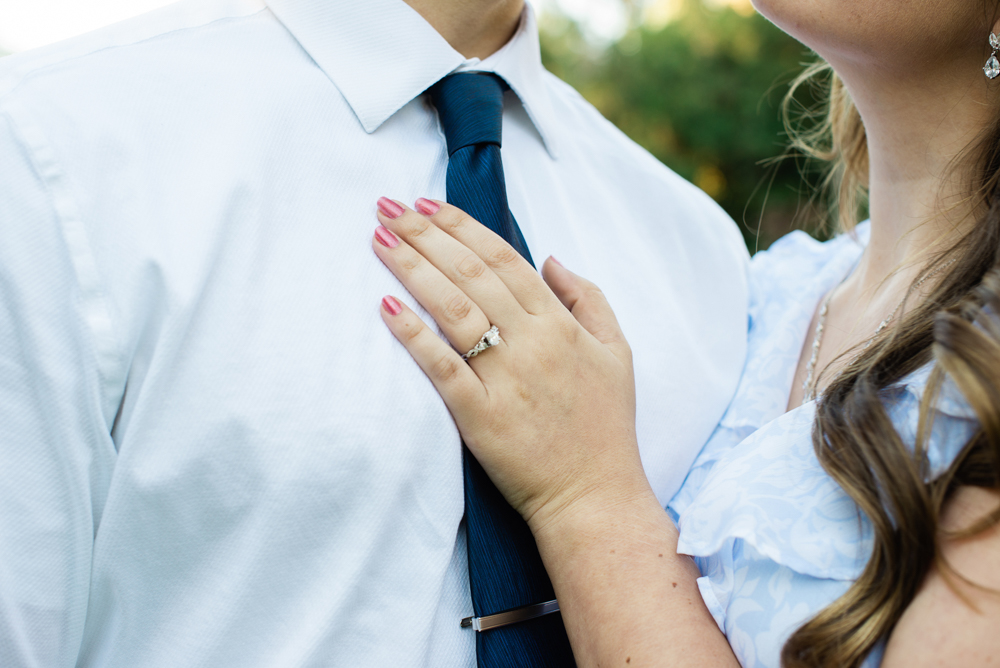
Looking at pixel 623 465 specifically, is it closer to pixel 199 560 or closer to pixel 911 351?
pixel 911 351

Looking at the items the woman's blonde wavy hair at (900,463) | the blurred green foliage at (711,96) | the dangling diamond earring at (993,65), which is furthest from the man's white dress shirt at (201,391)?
the blurred green foliage at (711,96)

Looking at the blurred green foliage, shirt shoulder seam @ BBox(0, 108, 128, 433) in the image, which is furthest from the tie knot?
the blurred green foliage

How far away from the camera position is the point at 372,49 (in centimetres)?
145

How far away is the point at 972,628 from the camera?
97cm

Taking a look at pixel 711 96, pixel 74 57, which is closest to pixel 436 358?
pixel 74 57

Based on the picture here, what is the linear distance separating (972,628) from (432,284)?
923 millimetres

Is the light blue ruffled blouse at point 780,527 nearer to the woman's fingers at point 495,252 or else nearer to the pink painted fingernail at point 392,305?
the woman's fingers at point 495,252

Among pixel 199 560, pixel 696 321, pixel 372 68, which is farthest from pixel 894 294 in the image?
pixel 199 560

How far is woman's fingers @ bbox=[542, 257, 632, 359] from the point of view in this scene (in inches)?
57.4

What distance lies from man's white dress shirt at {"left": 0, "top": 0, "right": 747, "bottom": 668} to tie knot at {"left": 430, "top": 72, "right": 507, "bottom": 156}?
0.20m

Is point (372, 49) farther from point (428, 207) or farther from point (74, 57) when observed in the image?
point (74, 57)

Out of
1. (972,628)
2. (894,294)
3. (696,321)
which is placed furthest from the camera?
(696,321)

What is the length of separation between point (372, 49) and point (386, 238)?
0.43m

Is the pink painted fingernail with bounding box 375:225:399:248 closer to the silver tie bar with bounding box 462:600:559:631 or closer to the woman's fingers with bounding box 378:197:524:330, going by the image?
the woman's fingers with bounding box 378:197:524:330
